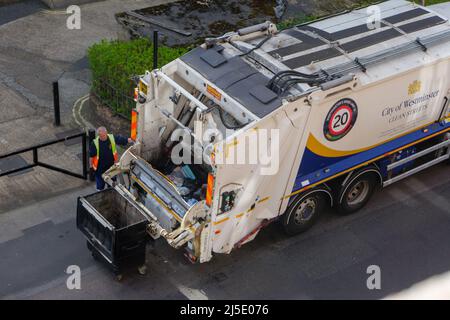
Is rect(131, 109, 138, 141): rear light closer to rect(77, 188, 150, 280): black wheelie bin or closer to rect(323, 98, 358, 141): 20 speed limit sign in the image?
rect(77, 188, 150, 280): black wheelie bin

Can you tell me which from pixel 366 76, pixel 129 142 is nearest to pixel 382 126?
pixel 366 76

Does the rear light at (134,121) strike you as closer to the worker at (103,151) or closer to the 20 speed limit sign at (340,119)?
the worker at (103,151)

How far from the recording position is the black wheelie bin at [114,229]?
995 centimetres

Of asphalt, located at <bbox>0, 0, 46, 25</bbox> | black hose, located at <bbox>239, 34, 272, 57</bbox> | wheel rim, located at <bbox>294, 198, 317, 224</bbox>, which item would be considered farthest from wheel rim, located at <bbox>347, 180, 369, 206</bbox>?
asphalt, located at <bbox>0, 0, 46, 25</bbox>

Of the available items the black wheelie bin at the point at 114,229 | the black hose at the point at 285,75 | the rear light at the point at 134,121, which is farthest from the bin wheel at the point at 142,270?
the black hose at the point at 285,75

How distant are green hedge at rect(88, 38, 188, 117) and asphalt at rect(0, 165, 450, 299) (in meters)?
2.21

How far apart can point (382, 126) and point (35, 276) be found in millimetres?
5589

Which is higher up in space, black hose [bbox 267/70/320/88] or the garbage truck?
black hose [bbox 267/70/320/88]

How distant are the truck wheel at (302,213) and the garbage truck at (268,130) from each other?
22 mm

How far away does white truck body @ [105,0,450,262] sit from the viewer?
32.2ft

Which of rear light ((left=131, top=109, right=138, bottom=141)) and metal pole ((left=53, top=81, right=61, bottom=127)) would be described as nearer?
rear light ((left=131, top=109, right=138, bottom=141))

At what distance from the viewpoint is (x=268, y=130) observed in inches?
381

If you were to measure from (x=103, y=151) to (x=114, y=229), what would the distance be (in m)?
1.95
